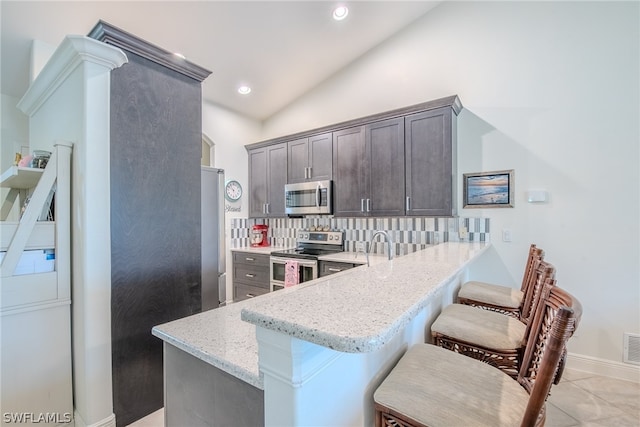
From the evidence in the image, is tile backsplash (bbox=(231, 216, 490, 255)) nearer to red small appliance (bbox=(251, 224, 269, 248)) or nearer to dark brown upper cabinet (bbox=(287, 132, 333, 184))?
red small appliance (bbox=(251, 224, 269, 248))

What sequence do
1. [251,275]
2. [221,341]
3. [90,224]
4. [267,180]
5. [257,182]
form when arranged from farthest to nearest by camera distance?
[257,182], [267,180], [251,275], [90,224], [221,341]

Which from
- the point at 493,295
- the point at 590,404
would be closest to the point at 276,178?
the point at 493,295

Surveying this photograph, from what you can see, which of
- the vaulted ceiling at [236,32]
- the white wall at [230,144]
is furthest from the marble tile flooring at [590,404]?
the vaulted ceiling at [236,32]

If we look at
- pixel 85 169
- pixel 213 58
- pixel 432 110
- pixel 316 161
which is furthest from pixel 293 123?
pixel 85 169

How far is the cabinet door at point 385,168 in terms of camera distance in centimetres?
305

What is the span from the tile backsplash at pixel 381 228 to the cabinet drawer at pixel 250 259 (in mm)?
229

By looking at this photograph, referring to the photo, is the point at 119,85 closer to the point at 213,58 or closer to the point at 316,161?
the point at 213,58

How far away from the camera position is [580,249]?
2467mm

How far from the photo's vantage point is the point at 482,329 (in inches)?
59.2

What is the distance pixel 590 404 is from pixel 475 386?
1.90 m

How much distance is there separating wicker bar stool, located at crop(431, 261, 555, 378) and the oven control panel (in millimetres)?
2188

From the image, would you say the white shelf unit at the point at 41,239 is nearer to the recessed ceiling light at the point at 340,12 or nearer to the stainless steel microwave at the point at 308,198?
the stainless steel microwave at the point at 308,198

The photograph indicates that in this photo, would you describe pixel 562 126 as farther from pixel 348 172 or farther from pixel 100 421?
pixel 100 421

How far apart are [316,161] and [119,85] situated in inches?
91.3
